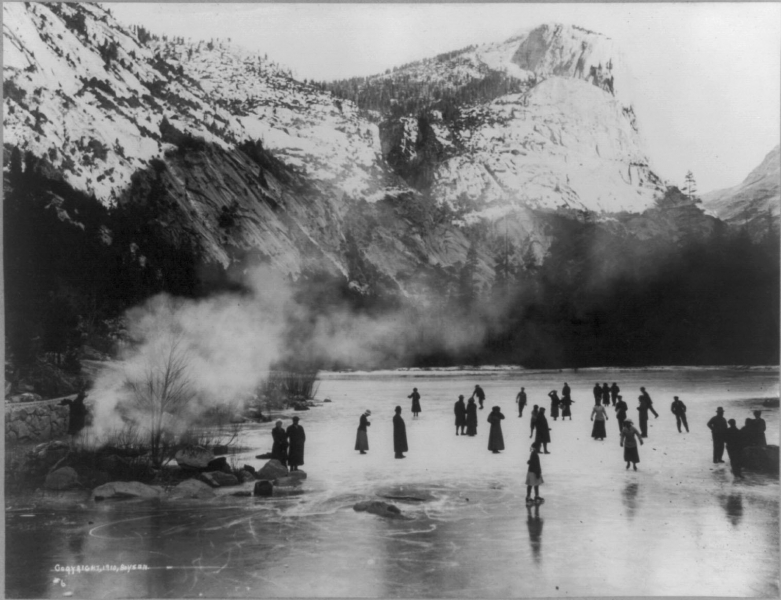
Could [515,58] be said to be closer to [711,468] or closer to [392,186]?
[392,186]

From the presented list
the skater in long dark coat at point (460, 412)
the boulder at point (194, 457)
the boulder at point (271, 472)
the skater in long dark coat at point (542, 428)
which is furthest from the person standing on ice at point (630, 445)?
the boulder at point (194, 457)

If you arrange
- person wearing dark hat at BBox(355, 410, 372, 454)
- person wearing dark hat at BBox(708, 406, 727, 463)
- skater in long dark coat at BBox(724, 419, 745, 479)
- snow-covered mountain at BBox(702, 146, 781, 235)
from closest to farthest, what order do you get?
skater in long dark coat at BBox(724, 419, 745, 479) → person wearing dark hat at BBox(708, 406, 727, 463) → person wearing dark hat at BBox(355, 410, 372, 454) → snow-covered mountain at BBox(702, 146, 781, 235)

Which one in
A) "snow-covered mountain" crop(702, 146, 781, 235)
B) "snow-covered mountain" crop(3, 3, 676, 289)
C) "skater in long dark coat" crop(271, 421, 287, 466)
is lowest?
"skater in long dark coat" crop(271, 421, 287, 466)

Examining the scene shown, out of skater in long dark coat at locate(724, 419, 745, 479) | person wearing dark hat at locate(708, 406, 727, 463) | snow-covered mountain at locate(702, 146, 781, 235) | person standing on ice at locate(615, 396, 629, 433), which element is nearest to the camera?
skater in long dark coat at locate(724, 419, 745, 479)

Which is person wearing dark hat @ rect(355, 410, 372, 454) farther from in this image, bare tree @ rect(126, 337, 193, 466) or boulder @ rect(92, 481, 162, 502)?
boulder @ rect(92, 481, 162, 502)

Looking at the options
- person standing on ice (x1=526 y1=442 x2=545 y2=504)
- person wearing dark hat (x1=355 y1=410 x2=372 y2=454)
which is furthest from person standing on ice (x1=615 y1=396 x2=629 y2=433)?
person wearing dark hat (x1=355 y1=410 x2=372 y2=454)

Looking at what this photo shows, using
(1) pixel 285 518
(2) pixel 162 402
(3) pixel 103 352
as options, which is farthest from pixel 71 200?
(1) pixel 285 518

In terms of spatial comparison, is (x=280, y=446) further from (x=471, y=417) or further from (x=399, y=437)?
(x=471, y=417)

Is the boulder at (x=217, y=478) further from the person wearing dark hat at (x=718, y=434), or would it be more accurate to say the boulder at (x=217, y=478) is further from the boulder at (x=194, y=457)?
the person wearing dark hat at (x=718, y=434)
